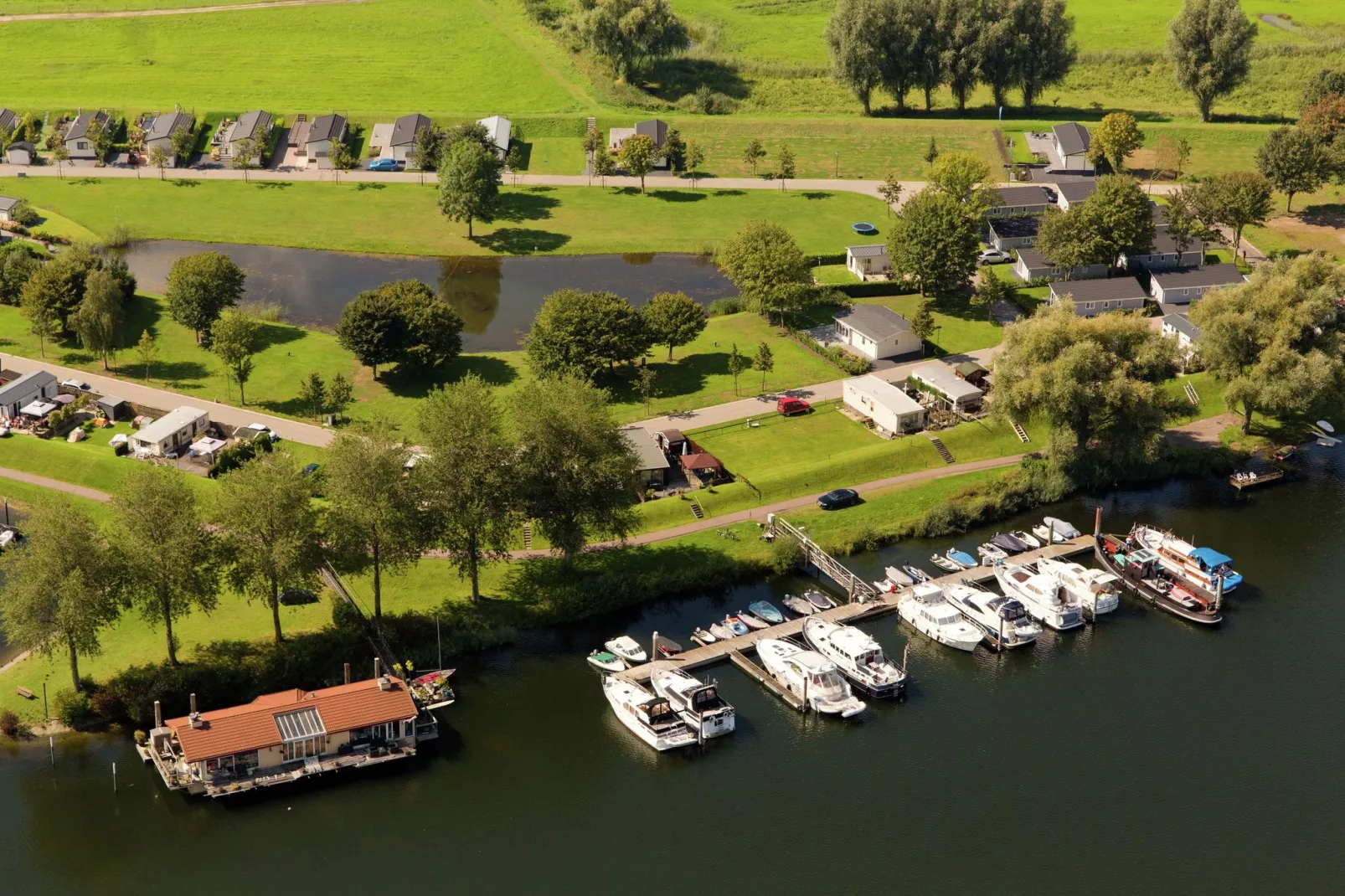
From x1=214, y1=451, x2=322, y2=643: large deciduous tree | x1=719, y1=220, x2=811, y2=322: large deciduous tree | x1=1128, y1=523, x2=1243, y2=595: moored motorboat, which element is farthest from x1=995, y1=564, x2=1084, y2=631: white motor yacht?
x1=214, y1=451, x2=322, y2=643: large deciduous tree

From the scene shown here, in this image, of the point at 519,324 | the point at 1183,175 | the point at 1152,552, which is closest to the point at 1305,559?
the point at 1152,552

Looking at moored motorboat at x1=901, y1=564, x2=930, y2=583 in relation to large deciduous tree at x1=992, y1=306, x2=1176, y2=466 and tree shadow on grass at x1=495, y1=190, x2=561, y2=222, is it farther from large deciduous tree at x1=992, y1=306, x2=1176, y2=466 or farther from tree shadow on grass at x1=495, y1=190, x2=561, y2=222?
tree shadow on grass at x1=495, y1=190, x2=561, y2=222

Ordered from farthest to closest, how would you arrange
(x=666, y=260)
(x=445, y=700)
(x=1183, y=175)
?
(x=1183, y=175), (x=666, y=260), (x=445, y=700)

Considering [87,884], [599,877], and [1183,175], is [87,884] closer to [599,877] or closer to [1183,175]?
[599,877]

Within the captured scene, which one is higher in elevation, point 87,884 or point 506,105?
point 506,105

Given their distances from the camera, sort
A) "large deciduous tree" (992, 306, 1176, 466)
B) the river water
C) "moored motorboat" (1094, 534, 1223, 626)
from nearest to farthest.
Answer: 1. the river water
2. "moored motorboat" (1094, 534, 1223, 626)
3. "large deciduous tree" (992, 306, 1176, 466)

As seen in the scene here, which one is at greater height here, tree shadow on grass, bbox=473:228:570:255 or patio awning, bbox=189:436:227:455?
tree shadow on grass, bbox=473:228:570:255

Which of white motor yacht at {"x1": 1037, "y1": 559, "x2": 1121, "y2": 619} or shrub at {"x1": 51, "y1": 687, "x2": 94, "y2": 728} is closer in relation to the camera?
shrub at {"x1": 51, "y1": 687, "x2": 94, "y2": 728}
